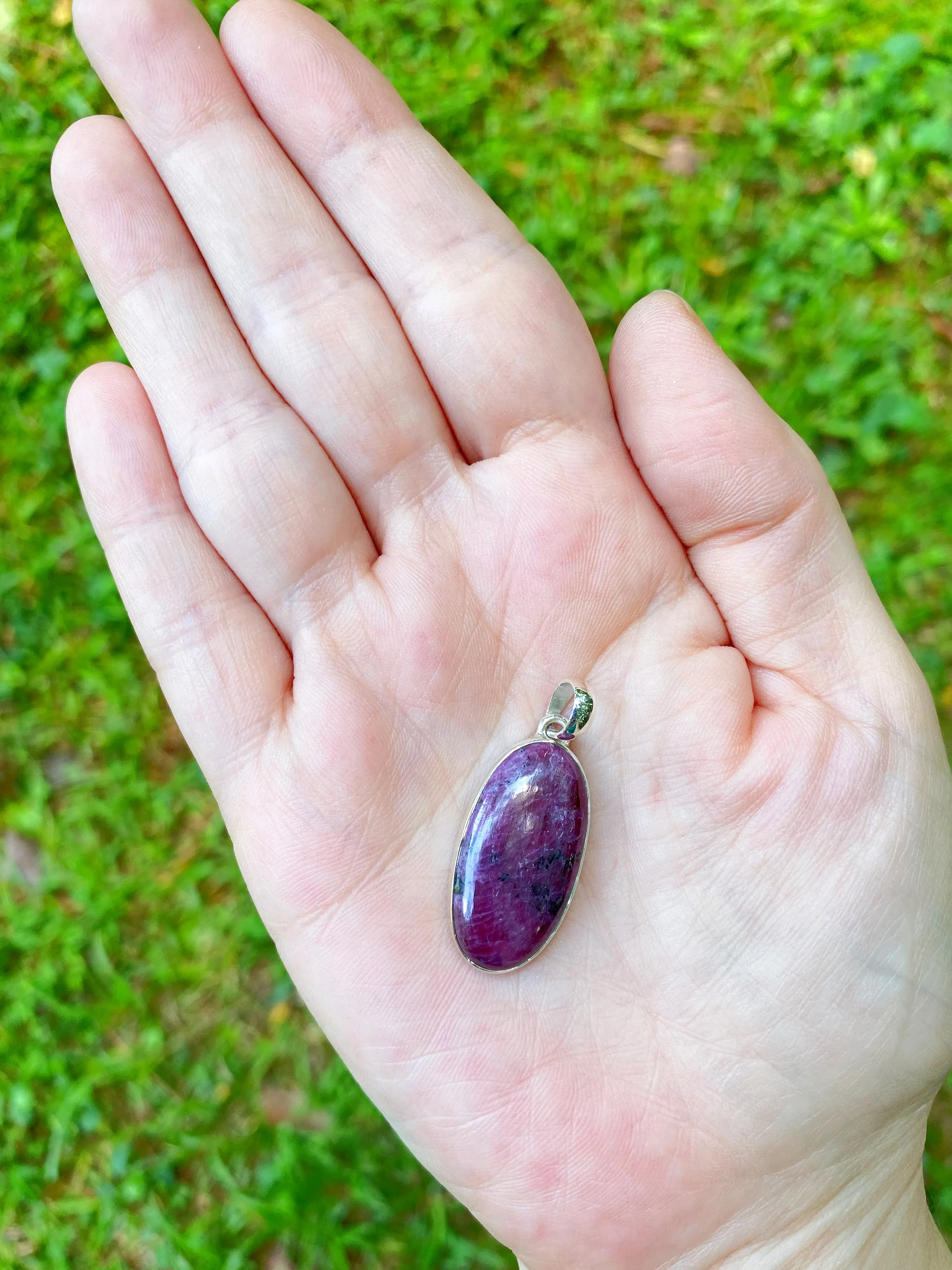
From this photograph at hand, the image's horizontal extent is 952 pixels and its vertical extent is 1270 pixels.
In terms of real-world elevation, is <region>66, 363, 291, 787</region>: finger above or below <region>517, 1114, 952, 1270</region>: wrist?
above

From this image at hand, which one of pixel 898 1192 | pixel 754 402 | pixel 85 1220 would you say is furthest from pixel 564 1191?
pixel 85 1220

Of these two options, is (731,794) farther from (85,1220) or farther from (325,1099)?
(85,1220)

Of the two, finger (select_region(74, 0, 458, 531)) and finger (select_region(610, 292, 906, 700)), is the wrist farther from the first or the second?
finger (select_region(74, 0, 458, 531))

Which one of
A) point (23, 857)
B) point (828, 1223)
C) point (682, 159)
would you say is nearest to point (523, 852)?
point (828, 1223)

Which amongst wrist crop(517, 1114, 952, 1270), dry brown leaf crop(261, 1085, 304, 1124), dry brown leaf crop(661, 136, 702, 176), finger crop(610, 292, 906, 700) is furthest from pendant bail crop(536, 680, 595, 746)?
dry brown leaf crop(661, 136, 702, 176)

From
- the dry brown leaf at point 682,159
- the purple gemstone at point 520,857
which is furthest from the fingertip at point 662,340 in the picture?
the dry brown leaf at point 682,159

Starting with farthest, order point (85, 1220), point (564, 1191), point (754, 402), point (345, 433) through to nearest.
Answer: point (85, 1220), point (345, 433), point (754, 402), point (564, 1191)

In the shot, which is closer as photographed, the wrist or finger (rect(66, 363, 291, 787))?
the wrist
